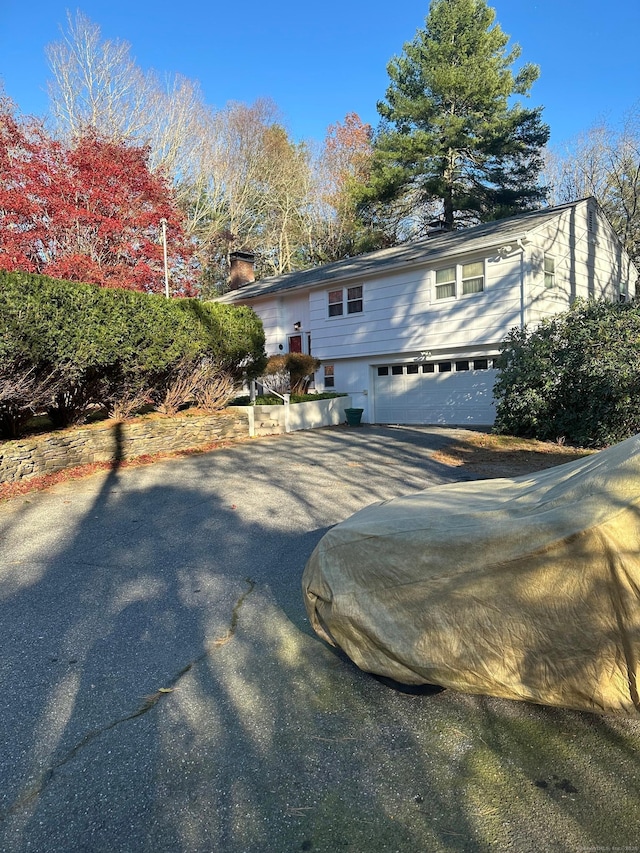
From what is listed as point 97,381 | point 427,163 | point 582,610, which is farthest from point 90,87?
point 582,610

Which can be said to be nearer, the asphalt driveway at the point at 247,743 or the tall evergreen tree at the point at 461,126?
the asphalt driveway at the point at 247,743

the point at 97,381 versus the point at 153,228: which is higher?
the point at 153,228

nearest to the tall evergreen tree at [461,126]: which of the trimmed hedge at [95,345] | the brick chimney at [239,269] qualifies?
the brick chimney at [239,269]

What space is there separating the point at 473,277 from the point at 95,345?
1112cm

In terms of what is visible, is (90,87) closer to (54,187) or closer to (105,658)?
(54,187)

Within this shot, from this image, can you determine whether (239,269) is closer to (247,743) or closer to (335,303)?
(335,303)

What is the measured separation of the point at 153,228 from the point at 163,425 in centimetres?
1103

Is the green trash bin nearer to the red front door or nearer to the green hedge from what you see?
the green hedge

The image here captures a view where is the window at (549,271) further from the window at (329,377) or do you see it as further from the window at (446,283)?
the window at (329,377)

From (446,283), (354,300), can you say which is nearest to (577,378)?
(446,283)

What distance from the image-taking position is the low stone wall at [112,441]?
25.8 ft

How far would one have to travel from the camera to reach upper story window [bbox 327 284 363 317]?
59.8 feet

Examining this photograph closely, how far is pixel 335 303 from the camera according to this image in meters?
18.8

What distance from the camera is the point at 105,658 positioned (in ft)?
10.2
